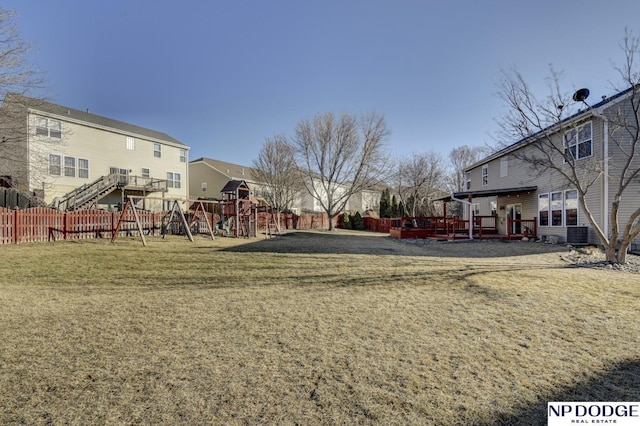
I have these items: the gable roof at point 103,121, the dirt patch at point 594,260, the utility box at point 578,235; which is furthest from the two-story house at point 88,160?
the utility box at point 578,235

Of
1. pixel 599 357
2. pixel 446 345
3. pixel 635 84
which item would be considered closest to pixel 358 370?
pixel 446 345

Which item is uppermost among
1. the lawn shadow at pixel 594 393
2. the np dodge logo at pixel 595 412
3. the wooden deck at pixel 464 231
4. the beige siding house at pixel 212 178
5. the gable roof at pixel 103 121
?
the gable roof at pixel 103 121

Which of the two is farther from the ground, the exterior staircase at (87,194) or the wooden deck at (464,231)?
the exterior staircase at (87,194)

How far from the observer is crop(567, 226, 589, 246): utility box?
47.7 feet

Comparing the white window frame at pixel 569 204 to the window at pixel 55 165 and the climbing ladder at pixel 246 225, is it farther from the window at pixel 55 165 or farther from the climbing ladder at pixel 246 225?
the window at pixel 55 165

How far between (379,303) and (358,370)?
2373mm

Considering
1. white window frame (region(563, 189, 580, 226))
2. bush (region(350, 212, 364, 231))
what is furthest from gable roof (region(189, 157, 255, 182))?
white window frame (region(563, 189, 580, 226))

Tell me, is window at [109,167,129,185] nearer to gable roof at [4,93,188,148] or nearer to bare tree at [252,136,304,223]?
gable roof at [4,93,188,148]

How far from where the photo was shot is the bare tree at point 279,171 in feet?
125

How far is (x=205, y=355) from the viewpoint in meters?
3.38

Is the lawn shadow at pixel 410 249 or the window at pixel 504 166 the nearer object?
the lawn shadow at pixel 410 249

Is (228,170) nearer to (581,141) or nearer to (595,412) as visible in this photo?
(581,141)

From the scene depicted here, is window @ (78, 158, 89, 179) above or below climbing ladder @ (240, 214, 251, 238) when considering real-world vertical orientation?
above

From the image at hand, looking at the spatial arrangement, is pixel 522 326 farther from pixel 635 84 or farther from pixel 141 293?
pixel 635 84
